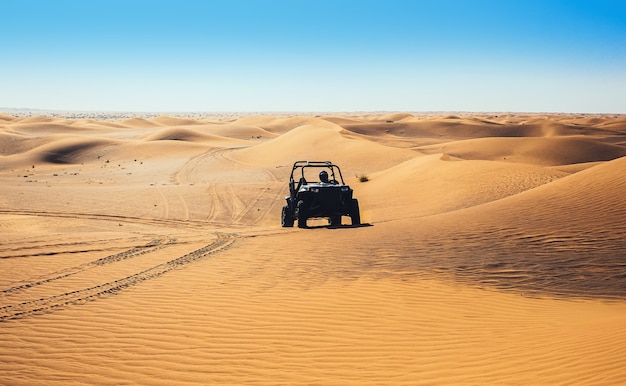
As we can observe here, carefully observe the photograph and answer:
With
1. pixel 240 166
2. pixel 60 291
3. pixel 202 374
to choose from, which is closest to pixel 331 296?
pixel 202 374

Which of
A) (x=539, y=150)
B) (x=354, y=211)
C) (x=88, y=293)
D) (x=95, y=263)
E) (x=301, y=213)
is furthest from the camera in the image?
(x=539, y=150)

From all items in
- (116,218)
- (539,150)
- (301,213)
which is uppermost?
(539,150)

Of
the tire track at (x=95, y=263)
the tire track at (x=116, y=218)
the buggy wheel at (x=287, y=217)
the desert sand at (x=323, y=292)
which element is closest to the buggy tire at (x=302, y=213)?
the desert sand at (x=323, y=292)

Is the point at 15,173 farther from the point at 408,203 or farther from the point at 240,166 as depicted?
the point at 408,203

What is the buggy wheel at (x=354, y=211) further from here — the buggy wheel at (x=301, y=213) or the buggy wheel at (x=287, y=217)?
the buggy wheel at (x=287, y=217)

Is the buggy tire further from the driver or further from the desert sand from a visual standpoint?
the driver

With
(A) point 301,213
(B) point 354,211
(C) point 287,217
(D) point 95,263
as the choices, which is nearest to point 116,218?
(C) point 287,217

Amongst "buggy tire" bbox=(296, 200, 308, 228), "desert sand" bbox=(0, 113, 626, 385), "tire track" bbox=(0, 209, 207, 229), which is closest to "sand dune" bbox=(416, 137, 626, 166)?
"desert sand" bbox=(0, 113, 626, 385)

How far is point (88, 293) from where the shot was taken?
791 centimetres

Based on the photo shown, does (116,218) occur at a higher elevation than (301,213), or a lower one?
lower

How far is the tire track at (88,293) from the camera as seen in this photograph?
7102 millimetres

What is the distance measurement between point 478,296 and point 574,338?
2.29 metres

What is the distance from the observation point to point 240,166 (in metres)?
34.4

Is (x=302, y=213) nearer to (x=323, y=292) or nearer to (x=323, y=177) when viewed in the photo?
(x=323, y=177)
